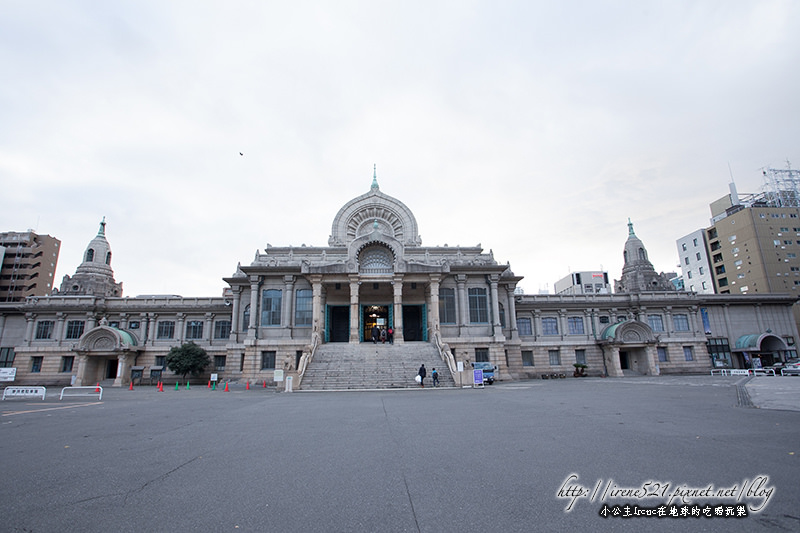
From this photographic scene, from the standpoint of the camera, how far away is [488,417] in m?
12.1

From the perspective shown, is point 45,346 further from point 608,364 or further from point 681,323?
point 681,323

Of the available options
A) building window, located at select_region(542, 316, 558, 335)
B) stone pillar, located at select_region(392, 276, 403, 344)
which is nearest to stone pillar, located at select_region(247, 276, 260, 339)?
stone pillar, located at select_region(392, 276, 403, 344)

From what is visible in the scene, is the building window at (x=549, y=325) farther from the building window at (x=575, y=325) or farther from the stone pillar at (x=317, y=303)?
the stone pillar at (x=317, y=303)

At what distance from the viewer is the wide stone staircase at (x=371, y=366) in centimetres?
2670

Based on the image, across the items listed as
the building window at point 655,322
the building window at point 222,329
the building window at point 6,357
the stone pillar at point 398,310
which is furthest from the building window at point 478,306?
the building window at point 6,357

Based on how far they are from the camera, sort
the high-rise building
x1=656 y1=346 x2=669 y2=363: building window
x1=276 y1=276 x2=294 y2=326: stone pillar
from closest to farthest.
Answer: x1=276 y1=276 x2=294 y2=326: stone pillar
x1=656 y1=346 x2=669 y2=363: building window
the high-rise building

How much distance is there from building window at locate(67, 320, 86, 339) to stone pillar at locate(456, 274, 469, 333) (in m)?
39.5

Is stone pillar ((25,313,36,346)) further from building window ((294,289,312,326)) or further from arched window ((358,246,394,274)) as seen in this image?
arched window ((358,246,394,274))

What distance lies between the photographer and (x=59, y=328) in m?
43.7

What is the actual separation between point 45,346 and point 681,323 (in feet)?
222

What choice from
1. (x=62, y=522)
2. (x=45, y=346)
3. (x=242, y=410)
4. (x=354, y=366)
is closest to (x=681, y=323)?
(x=354, y=366)

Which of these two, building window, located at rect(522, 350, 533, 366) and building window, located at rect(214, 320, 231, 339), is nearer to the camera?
building window, located at rect(522, 350, 533, 366)

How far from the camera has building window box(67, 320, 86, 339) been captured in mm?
43812

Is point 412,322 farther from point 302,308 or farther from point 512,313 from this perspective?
point 302,308
